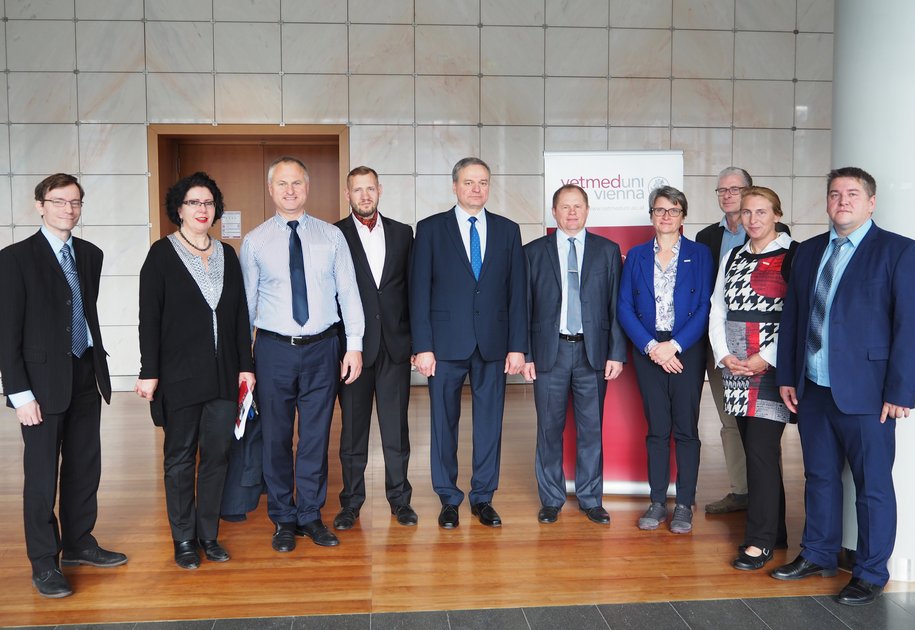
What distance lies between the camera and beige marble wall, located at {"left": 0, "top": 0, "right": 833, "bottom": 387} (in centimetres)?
753

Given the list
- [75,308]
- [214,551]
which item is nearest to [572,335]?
[214,551]

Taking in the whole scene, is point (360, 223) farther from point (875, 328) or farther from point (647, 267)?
point (875, 328)

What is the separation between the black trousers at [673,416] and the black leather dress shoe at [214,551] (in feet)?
6.96

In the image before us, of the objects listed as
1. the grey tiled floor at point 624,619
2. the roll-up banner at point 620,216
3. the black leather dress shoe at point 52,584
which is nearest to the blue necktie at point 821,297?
the grey tiled floor at point 624,619

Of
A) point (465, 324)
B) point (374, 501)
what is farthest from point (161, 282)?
point (374, 501)

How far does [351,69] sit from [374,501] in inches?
190

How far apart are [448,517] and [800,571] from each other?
162 centimetres

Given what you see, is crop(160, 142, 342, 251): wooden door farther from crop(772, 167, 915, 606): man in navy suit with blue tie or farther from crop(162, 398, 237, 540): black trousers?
crop(772, 167, 915, 606): man in navy suit with blue tie

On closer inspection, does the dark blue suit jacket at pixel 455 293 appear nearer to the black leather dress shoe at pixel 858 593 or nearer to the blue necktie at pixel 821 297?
the blue necktie at pixel 821 297

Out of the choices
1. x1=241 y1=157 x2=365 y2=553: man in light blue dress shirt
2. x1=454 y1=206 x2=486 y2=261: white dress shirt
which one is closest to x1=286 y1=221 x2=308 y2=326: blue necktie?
x1=241 y1=157 x2=365 y2=553: man in light blue dress shirt

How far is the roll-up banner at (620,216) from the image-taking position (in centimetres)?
436

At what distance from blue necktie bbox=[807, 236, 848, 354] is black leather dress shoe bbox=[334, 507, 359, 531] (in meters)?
2.30

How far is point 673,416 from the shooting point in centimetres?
393

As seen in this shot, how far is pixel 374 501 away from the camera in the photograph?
4.37m
